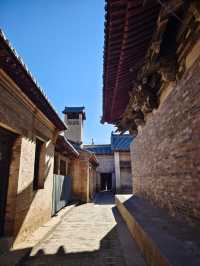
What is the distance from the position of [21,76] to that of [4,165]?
217 cm

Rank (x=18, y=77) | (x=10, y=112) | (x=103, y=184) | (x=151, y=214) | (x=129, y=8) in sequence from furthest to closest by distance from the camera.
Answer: (x=103, y=184) < (x=151, y=214) < (x=10, y=112) < (x=18, y=77) < (x=129, y=8)

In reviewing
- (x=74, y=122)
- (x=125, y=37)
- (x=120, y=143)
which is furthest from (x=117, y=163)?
(x=125, y=37)

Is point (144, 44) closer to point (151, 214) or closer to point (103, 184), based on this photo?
point (151, 214)

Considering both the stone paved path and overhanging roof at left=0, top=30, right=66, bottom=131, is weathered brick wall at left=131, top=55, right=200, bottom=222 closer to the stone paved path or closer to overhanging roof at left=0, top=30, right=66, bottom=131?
the stone paved path

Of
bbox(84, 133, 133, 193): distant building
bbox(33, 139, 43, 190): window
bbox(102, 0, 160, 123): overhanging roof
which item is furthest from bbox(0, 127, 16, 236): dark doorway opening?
bbox(84, 133, 133, 193): distant building

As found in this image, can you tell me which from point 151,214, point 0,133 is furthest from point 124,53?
point 151,214

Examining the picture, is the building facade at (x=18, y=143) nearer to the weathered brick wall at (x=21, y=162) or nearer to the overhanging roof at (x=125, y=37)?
the weathered brick wall at (x=21, y=162)

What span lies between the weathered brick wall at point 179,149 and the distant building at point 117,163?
15.9 metres

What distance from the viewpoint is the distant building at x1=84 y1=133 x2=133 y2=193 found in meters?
21.3

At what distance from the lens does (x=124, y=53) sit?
11.6ft

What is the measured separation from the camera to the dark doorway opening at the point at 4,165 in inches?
170

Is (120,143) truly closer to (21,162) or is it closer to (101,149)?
(101,149)

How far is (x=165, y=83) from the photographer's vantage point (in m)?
4.59

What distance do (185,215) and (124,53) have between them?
11.2 ft
